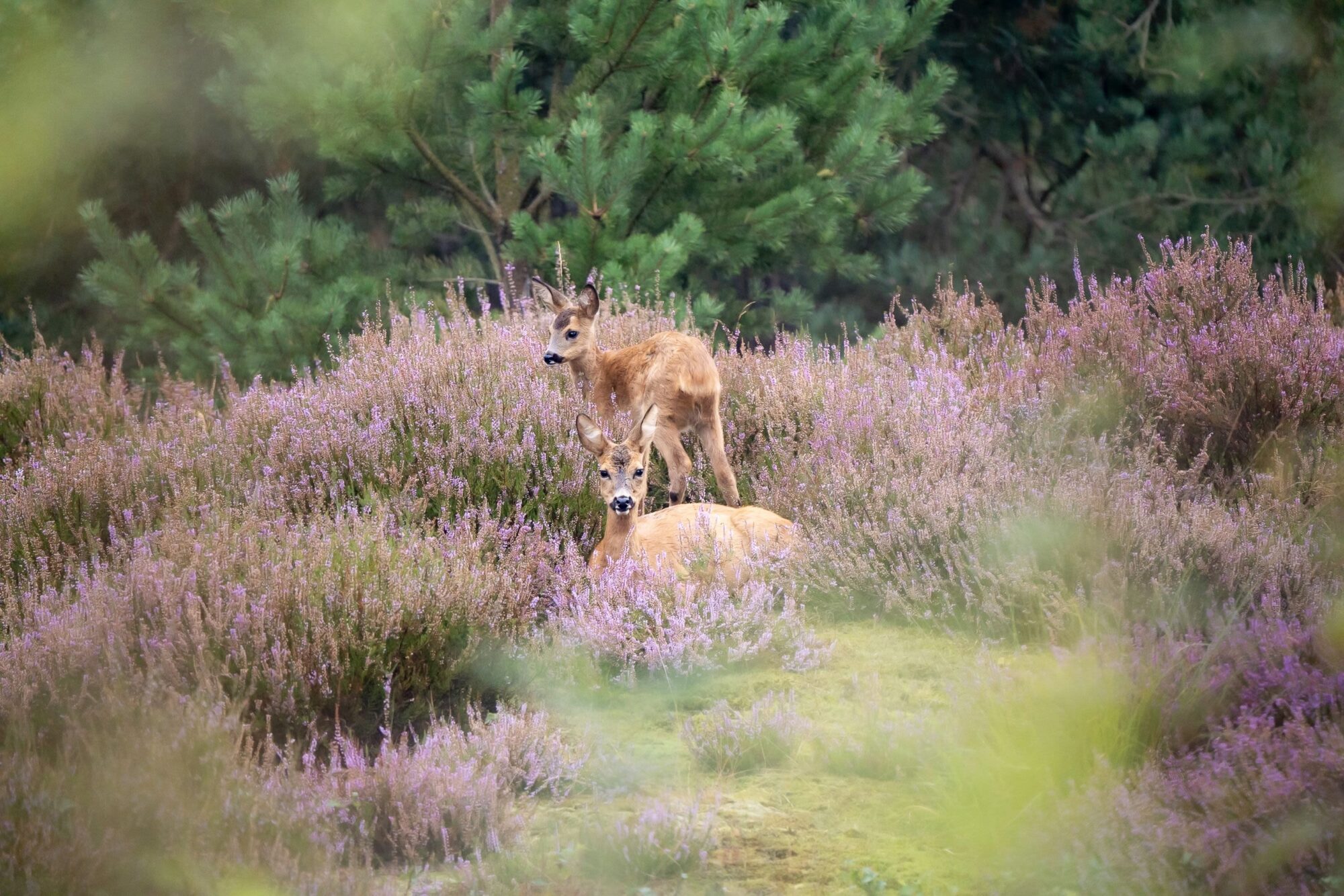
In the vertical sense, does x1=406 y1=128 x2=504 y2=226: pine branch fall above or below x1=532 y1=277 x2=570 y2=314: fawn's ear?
above

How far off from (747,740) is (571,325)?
2720mm

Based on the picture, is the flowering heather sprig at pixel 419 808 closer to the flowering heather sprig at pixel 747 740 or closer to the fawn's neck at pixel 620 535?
the flowering heather sprig at pixel 747 740

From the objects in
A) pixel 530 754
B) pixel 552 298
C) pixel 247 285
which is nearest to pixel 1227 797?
pixel 530 754

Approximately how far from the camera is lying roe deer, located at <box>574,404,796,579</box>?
519cm

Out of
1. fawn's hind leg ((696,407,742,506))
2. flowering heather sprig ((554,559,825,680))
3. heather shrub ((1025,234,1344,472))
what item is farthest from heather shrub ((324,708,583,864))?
heather shrub ((1025,234,1344,472))

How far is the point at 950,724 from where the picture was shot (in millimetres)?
3934

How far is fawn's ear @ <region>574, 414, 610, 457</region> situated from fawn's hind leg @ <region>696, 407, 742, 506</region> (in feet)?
2.82

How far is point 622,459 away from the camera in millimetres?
5211

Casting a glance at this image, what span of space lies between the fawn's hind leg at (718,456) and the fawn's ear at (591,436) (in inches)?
33.9

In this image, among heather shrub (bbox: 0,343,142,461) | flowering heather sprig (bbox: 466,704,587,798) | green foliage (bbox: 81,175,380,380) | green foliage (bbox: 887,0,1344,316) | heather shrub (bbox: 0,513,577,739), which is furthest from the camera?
green foliage (bbox: 887,0,1344,316)

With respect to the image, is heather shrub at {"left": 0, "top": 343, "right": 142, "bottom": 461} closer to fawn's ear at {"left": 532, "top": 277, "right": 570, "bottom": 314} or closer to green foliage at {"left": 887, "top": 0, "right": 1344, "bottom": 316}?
fawn's ear at {"left": 532, "top": 277, "right": 570, "bottom": 314}

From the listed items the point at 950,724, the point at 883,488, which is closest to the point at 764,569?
the point at 883,488

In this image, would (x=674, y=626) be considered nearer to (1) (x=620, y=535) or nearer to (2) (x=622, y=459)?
(1) (x=620, y=535)

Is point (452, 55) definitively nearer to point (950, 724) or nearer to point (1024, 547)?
point (1024, 547)
